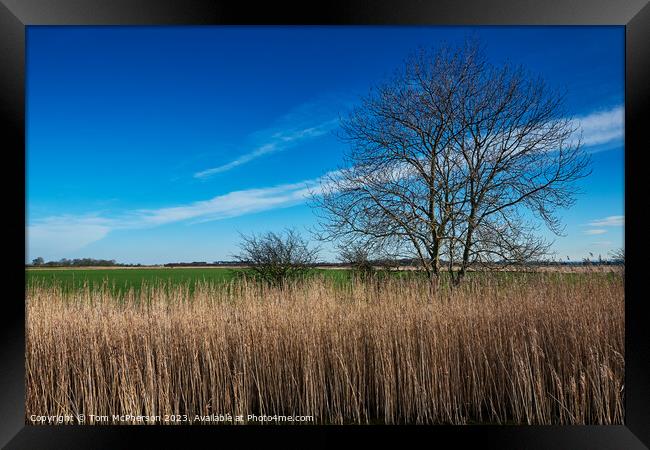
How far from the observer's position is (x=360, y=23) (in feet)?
6.03

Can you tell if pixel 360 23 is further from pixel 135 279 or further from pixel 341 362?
pixel 135 279

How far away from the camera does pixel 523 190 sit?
4.38m

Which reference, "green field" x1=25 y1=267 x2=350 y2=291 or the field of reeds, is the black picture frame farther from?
"green field" x1=25 y1=267 x2=350 y2=291

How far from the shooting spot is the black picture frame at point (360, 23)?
178 cm

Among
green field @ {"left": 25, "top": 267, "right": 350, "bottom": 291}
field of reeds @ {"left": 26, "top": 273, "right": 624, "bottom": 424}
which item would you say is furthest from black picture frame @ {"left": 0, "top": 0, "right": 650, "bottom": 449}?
green field @ {"left": 25, "top": 267, "right": 350, "bottom": 291}

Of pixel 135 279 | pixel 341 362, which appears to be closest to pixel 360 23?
pixel 341 362

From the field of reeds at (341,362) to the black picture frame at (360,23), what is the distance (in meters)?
0.39

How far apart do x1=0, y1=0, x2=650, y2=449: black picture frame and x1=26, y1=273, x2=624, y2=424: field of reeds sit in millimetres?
390

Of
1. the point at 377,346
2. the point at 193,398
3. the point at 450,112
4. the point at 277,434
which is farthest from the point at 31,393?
the point at 450,112

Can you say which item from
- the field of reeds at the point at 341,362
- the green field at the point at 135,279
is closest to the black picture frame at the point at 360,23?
the field of reeds at the point at 341,362

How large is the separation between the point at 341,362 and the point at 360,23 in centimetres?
193

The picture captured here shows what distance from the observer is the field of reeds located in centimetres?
242

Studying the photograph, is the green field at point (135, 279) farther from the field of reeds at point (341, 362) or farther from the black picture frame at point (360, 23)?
the black picture frame at point (360, 23)
